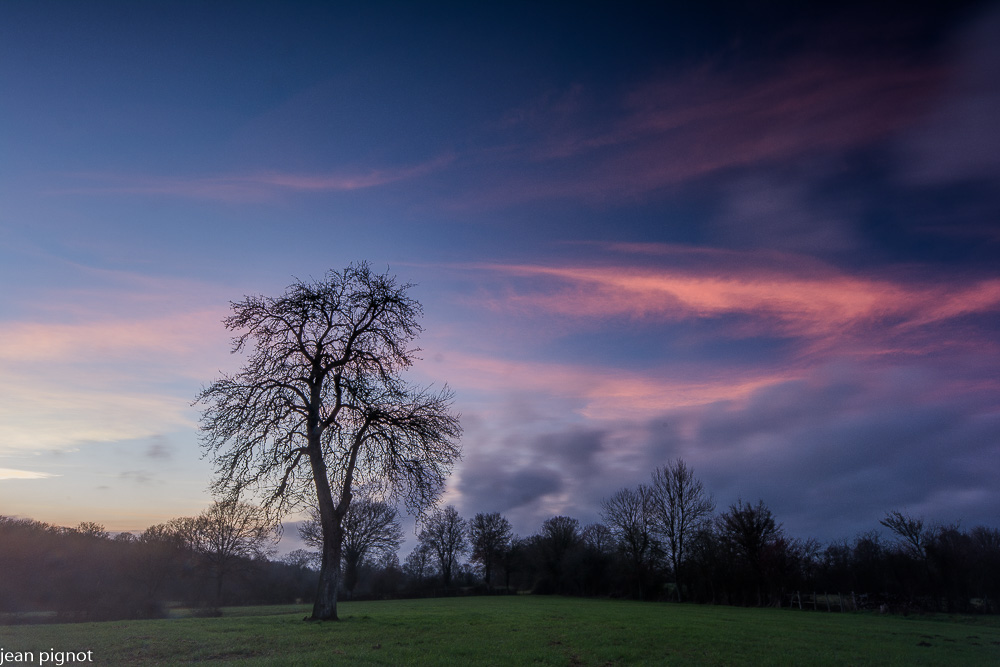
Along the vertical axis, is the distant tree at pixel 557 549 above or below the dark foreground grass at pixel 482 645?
below

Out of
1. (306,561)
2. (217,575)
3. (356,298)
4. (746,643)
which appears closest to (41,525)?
(217,575)

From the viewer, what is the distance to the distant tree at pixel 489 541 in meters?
89.3

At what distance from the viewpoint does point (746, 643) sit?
16.1 m

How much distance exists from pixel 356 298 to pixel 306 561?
66.6m

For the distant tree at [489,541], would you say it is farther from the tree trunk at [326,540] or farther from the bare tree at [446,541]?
the tree trunk at [326,540]

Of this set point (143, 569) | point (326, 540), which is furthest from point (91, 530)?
point (326, 540)

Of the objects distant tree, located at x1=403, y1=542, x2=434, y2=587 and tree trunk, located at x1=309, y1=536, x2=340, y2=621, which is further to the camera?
distant tree, located at x1=403, y1=542, x2=434, y2=587

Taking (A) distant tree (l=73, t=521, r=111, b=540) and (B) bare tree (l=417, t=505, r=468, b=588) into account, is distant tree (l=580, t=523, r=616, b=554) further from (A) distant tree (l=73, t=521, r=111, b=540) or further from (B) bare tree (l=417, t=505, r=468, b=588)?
(A) distant tree (l=73, t=521, r=111, b=540)

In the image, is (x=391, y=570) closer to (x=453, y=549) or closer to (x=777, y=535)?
(x=453, y=549)

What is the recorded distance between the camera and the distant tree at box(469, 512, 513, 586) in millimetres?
89312

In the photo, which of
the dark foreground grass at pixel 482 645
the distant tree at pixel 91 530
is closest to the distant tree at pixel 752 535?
the dark foreground grass at pixel 482 645

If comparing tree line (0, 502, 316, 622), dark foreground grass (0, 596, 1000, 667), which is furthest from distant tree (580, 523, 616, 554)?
dark foreground grass (0, 596, 1000, 667)

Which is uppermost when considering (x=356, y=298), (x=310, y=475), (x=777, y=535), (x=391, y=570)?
(x=356, y=298)

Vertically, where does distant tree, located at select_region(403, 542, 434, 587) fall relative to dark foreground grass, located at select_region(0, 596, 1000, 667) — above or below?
below
